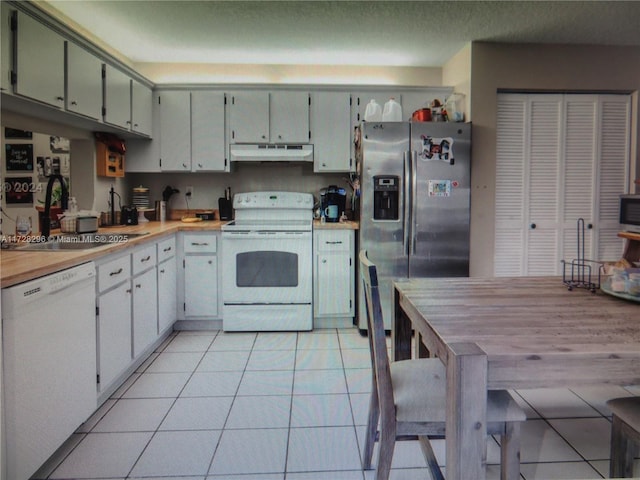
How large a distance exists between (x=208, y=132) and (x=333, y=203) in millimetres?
1358

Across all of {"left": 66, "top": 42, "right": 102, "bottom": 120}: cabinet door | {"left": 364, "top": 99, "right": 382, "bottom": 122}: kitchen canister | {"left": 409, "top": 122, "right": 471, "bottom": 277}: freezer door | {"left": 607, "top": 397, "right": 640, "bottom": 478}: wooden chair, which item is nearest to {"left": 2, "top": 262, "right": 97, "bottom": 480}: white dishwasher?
A: {"left": 66, "top": 42, "right": 102, "bottom": 120}: cabinet door

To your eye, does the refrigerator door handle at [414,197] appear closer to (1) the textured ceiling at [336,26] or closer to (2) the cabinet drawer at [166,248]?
(1) the textured ceiling at [336,26]

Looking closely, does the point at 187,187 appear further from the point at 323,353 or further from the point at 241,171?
the point at 323,353

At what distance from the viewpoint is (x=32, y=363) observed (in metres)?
1.64

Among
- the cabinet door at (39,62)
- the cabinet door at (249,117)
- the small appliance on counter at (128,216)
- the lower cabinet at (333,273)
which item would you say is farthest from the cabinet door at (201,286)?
the cabinet door at (39,62)

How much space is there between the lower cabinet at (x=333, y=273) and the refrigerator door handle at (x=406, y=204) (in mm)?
464

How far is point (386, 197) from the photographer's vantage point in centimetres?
348

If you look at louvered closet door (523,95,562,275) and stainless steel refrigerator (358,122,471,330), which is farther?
louvered closet door (523,95,562,275)

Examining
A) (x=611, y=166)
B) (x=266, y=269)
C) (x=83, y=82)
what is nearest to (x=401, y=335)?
(x=266, y=269)

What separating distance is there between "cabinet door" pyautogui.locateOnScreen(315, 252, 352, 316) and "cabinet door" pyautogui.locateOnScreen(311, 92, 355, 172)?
88cm

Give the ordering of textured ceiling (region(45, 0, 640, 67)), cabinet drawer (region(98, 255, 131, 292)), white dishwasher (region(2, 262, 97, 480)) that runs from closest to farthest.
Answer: white dishwasher (region(2, 262, 97, 480)), cabinet drawer (region(98, 255, 131, 292)), textured ceiling (region(45, 0, 640, 67))

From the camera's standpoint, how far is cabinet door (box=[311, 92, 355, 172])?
3.93 metres

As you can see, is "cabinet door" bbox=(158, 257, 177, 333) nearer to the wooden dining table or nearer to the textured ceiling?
the textured ceiling

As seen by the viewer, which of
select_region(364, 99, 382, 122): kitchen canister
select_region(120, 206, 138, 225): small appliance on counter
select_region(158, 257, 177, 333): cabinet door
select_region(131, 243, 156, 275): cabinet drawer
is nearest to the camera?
select_region(131, 243, 156, 275): cabinet drawer
